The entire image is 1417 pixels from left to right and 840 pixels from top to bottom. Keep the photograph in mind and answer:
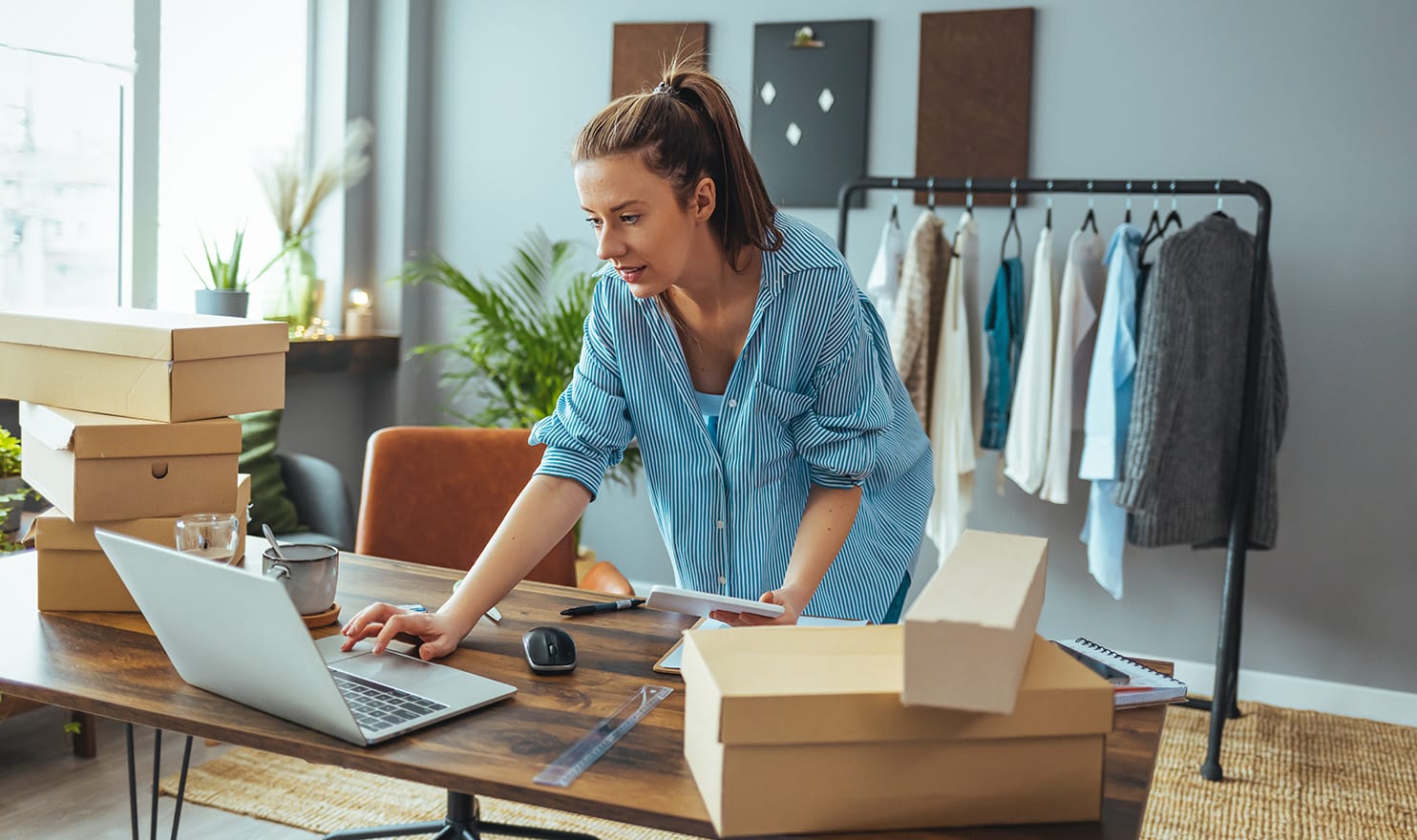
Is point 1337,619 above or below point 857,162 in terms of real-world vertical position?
below

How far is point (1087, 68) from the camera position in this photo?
3.57 m

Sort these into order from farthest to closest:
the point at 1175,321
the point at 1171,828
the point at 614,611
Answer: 1. the point at 1175,321
2. the point at 1171,828
3. the point at 614,611

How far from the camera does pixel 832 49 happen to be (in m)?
3.83

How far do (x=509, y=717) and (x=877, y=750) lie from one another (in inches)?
17.0

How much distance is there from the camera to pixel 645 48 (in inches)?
161

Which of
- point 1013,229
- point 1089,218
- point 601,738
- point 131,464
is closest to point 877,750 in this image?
point 601,738

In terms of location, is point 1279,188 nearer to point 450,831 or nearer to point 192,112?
point 450,831

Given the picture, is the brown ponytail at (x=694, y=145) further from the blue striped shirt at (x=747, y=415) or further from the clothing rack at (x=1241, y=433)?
the clothing rack at (x=1241, y=433)

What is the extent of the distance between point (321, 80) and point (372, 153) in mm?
301

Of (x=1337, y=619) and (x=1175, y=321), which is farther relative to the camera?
(x=1337, y=619)

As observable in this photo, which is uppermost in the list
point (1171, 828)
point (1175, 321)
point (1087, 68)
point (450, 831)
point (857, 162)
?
point (1087, 68)

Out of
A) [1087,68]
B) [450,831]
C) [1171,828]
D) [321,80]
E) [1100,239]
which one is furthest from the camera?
[321,80]

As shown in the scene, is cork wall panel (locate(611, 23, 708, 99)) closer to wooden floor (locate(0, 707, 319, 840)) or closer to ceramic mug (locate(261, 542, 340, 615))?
wooden floor (locate(0, 707, 319, 840))

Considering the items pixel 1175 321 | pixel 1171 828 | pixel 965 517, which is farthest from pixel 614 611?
pixel 965 517
